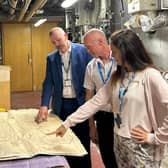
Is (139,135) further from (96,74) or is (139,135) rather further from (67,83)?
(67,83)

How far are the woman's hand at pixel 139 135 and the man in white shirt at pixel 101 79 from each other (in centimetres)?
75

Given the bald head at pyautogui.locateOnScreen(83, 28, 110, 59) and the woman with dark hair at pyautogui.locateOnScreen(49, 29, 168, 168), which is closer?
the woman with dark hair at pyautogui.locateOnScreen(49, 29, 168, 168)

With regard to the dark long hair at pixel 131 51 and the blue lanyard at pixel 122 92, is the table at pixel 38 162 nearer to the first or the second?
the blue lanyard at pixel 122 92

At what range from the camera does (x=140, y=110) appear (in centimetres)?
186

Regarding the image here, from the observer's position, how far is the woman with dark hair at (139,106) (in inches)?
70.9

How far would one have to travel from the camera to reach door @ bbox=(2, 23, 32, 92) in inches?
424

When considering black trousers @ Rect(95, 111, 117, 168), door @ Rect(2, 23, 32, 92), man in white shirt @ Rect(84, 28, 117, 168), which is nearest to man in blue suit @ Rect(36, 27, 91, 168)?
man in white shirt @ Rect(84, 28, 117, 168)

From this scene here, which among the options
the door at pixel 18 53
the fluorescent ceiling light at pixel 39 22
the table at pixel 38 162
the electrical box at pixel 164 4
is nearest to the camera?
the table at pixel 38 162

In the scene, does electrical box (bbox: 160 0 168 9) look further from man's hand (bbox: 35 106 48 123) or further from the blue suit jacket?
man's hand (bbox: 35 106 48 123)

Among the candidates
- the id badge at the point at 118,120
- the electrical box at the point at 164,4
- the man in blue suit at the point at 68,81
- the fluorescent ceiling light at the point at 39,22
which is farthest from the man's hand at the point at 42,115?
the fluorescent ceiling light at the point at 39,22

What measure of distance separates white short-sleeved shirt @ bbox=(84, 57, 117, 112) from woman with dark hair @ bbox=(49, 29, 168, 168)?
63cm

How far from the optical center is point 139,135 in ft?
5.85

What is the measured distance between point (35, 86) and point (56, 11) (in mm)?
2589

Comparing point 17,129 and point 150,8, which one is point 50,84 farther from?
point 150,8
